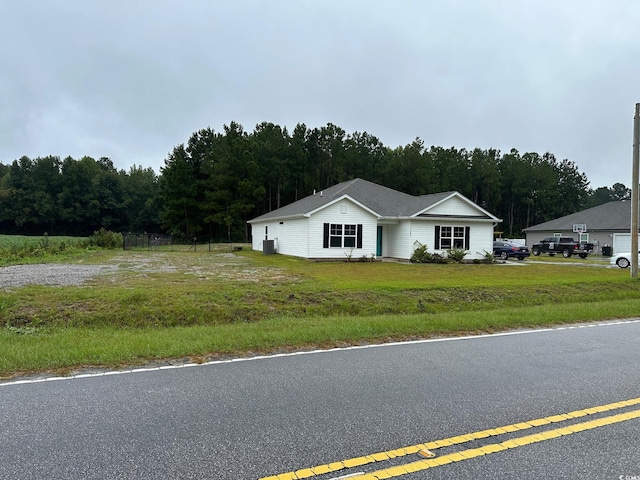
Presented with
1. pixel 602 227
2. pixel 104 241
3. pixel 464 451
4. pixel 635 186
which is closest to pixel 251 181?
pixel 104 241

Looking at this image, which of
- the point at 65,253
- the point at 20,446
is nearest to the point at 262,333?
the point at 20,446

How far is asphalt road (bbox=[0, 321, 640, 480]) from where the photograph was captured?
3330 millimetres

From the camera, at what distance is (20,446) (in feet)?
11.8

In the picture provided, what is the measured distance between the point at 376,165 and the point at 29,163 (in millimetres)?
62233

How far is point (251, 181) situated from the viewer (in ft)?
177

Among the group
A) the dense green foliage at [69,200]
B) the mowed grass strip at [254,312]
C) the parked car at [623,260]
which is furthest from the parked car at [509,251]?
the dense green foliage at [69,200]

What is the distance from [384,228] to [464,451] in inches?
988

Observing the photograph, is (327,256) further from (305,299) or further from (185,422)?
(185,422)

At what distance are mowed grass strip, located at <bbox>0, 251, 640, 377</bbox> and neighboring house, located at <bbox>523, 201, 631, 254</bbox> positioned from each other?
2728 cm

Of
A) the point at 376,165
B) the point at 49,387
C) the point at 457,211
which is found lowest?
the point at 49,387

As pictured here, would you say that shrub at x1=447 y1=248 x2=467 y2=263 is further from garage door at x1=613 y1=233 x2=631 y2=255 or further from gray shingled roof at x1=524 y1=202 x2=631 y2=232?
gray shingled roof at x1=524 y1=202 x2=631 y2=232

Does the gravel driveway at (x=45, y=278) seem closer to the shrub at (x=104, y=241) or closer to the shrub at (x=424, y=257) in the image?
the shrub at (x=424, y=257)

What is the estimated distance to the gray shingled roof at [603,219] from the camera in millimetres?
40656

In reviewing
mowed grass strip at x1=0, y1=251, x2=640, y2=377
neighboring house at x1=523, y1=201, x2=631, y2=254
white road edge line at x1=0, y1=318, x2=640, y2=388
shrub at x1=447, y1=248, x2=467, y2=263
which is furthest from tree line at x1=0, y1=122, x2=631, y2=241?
white road edge line at x1=0, y1=318, x2=640, y2=388
